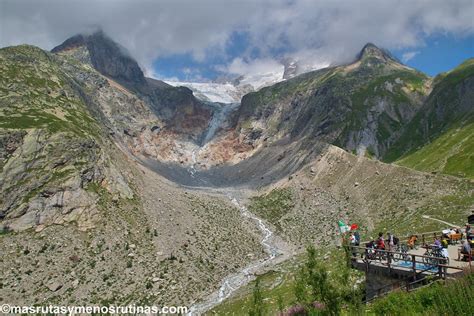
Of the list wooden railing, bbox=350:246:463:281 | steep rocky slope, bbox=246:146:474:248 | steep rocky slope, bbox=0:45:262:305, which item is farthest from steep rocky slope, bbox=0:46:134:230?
wooden railing, bbox=350:246:463:281

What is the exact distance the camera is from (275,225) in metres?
95.9

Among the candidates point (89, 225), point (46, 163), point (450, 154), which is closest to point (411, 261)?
point (89, 225)

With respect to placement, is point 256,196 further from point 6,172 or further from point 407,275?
point 407,275

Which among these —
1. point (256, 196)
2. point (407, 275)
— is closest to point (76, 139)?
point (256, 196)

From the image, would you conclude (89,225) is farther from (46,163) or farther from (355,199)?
(355,199)

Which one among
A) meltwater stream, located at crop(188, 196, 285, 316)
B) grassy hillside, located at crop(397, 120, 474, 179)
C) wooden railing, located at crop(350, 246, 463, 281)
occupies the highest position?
grassy hillside, located at crop(397, 120, 474, 179)

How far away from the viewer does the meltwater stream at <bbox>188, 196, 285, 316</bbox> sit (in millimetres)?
53747

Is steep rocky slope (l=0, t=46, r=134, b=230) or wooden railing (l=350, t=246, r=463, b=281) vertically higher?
steep rocky slope (l=0, t=46, r=134, b=230)

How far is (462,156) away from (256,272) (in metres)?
65.3

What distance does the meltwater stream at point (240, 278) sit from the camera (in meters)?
53.7

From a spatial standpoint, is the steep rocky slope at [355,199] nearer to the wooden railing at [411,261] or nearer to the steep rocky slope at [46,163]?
the wooden railing at [411,261]

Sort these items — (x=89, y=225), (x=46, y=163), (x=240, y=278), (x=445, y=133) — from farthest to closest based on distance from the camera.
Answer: (x=445, y=133), (x=46, y=163), (x=89, y=225), (x=240, y=278)

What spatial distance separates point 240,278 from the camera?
6500 centimetres

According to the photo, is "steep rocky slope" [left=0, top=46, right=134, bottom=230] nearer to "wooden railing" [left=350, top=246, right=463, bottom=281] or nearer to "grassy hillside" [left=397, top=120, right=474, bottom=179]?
"wooden railing" [left=350, top=246, right=463, bottom=281]
